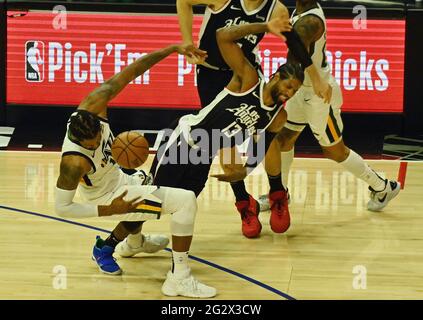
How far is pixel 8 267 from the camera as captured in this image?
7137 mm

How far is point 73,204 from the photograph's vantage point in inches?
257

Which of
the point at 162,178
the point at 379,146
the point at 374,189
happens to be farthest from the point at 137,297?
the point at 379,146

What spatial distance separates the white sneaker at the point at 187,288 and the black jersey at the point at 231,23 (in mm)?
1877

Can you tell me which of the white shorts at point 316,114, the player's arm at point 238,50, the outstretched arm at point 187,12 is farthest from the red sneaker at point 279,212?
the outstretched arm at point 187,12

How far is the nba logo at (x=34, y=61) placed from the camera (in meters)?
11.3

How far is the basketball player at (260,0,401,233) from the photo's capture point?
785 cm

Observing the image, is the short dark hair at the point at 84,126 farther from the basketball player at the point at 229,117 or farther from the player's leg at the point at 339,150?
the player's leg at the point at 339,150

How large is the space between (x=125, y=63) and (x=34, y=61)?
3.22 feet

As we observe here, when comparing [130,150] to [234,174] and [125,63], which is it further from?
[125,63]

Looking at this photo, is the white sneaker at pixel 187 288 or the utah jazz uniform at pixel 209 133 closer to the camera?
the white sneaker at pixel 187 288

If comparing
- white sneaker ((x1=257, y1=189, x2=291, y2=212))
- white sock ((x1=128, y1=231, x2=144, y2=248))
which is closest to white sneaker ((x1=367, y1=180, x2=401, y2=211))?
white sneaker ((x1=257, y1=189, x2=291, y2=212))

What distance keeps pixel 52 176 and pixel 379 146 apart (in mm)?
3417

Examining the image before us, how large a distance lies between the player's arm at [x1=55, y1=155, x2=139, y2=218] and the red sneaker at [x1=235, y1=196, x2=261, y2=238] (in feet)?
5.33

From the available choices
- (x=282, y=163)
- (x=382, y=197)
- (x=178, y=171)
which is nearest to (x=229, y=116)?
(x=178, y=171)
